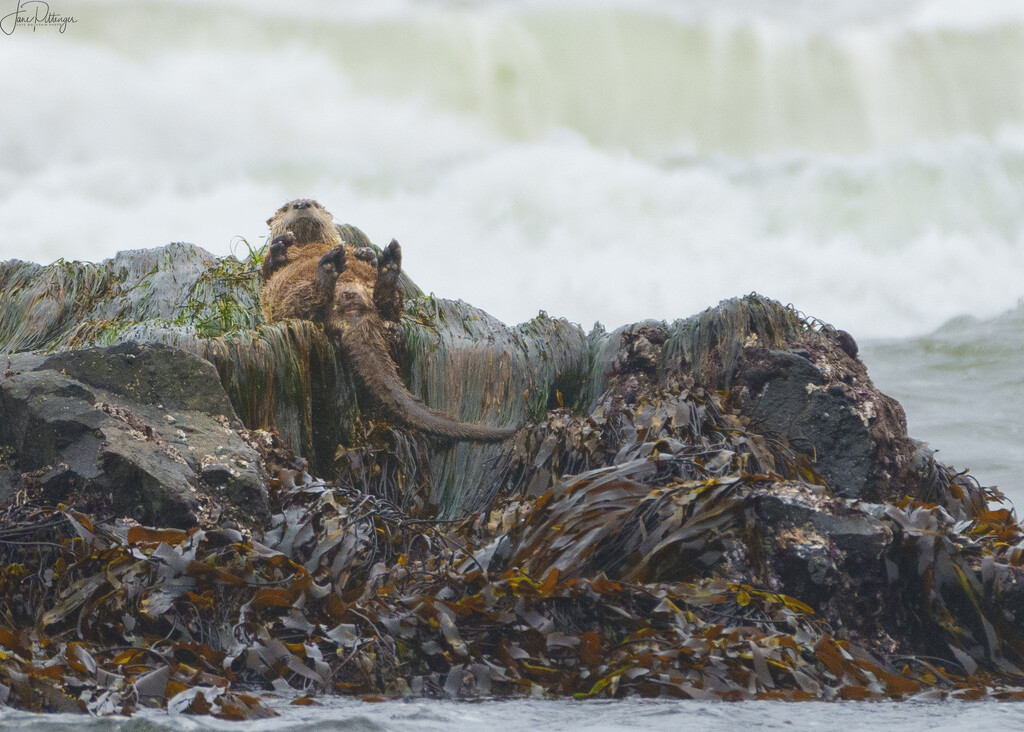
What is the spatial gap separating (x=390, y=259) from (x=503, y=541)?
9.54 feet

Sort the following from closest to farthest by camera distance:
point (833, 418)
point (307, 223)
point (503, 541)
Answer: point (503, 541) < point (833, 418) < point (307, 223)

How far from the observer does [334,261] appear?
669 cm

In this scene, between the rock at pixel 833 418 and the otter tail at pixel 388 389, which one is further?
the otter tail at pixel 388 389

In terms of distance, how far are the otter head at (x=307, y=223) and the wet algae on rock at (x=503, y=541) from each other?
1.94 m

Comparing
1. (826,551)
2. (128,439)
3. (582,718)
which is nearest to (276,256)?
(128,439)

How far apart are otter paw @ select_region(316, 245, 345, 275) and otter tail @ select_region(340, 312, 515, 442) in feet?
1.18

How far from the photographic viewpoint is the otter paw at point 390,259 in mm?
6590

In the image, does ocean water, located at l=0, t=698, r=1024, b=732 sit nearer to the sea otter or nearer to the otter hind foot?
the sea otter

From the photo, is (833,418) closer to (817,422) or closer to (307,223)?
(817,422)

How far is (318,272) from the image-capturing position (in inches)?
267

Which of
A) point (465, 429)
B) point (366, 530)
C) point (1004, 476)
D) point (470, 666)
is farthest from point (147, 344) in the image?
point (1004, 476)

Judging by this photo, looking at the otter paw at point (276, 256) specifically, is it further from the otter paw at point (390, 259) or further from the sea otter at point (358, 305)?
the otter paw at point (390, 259)

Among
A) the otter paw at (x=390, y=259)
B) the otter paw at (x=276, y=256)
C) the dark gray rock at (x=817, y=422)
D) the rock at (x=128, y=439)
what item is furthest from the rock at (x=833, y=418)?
the otter paw at (x=276, y=256)

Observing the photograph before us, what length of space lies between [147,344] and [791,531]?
2.78 m
